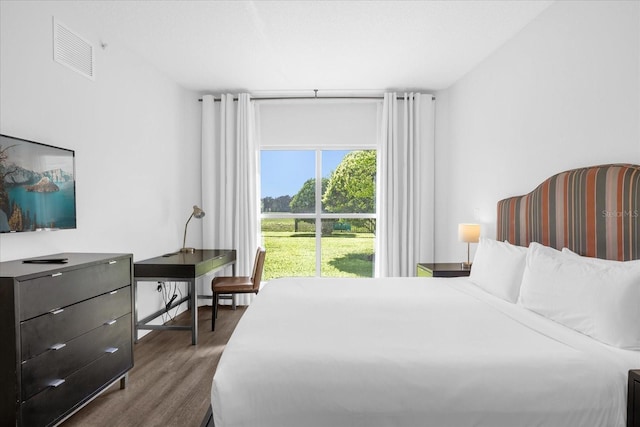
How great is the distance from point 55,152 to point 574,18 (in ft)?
12.1

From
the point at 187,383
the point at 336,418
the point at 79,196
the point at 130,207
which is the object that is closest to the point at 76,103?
the point at 79,196

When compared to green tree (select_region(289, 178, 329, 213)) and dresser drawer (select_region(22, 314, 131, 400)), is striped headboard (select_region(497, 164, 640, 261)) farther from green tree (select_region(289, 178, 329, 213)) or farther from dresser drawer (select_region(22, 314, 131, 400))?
dresser drawer (select_region(22, 314, 131, 400))

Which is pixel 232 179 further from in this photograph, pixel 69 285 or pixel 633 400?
pixel 633 400

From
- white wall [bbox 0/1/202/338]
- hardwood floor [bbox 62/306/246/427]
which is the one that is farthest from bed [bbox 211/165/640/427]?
white wall [bbox 0/1/202/338]

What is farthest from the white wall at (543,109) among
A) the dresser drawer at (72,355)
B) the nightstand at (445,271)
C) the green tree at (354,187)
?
the dresser drawer at (72,355)

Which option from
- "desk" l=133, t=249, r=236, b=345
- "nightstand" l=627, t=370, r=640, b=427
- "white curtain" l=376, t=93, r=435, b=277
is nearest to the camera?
"nightstand" l=627, t=370, r=640, b=427

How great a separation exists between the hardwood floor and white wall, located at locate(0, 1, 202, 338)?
2.18 ft

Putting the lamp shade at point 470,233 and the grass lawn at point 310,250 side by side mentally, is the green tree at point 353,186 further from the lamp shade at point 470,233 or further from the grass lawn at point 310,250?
the lamp shade at point 470,233

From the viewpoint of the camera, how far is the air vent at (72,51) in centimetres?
264

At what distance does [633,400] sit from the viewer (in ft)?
4.60

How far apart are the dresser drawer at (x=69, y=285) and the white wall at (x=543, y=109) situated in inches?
126

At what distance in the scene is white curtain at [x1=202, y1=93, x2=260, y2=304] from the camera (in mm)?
4715

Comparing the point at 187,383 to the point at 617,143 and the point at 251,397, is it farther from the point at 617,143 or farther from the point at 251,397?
the point at 617,143

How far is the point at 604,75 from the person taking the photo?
2.29 meters
